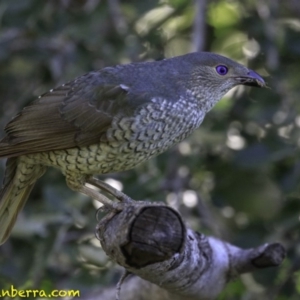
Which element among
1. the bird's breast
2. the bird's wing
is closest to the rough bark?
the bird's breast

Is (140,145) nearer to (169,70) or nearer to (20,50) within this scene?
(169,70)

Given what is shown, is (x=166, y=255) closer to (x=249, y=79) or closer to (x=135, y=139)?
(x=135, y=139)

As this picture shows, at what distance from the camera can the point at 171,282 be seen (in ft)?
11.9

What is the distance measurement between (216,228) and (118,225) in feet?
7.47

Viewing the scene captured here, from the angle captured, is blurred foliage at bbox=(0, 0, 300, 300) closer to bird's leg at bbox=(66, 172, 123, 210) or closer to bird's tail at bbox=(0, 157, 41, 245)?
bird's tail at bbox=(0, 157, 41, 245)

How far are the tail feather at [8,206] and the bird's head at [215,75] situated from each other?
1164mm

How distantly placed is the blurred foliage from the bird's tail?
0.52 feet

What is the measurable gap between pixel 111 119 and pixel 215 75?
70cm

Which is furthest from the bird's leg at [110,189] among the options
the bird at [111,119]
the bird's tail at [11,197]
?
the bird's tail at [11,197]

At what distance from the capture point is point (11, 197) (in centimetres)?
471

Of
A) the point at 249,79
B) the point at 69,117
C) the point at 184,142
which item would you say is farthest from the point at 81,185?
the point at 184,142

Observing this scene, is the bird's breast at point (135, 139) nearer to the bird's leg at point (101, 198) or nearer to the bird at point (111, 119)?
the bird at point (111, 119)

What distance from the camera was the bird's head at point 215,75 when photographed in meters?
4.48

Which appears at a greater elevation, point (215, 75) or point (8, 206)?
point (215, 75)
